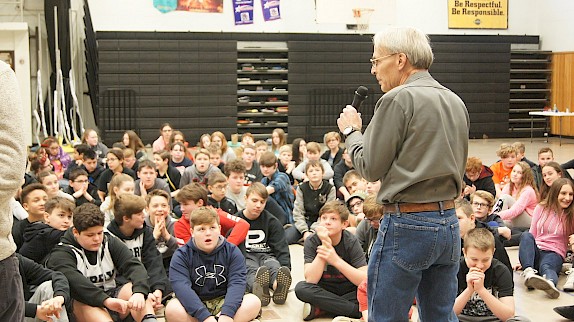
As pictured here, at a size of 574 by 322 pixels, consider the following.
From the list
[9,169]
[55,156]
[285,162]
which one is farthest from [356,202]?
[9,169]

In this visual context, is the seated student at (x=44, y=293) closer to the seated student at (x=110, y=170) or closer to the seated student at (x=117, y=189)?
the seated student at (x=117, y=189)

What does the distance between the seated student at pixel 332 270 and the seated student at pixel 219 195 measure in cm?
154

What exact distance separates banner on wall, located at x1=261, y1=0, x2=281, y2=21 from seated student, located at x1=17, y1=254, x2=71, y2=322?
533 inches

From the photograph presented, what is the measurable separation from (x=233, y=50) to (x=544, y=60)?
26.4 ft

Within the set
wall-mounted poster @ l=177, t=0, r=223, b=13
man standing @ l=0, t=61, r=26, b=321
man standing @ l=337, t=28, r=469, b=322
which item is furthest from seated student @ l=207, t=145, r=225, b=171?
Result: wall-mounted poster @ l=177, t=0, r=223, b=13

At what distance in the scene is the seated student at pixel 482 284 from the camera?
448cm

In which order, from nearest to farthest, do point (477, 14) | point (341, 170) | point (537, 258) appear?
point (537, 258) < point (341, 170) < point (477, 14)

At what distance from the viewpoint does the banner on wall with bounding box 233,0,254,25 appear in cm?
1723

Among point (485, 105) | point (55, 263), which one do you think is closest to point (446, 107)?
point (55, 263)

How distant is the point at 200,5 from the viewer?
17.0 metres

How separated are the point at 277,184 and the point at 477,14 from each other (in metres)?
12.6

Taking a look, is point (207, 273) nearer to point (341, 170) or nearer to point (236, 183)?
point (236, 183)

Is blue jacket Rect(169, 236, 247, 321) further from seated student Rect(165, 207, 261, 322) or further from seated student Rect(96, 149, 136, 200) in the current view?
seated student Rect(96, 149, 136, 200)

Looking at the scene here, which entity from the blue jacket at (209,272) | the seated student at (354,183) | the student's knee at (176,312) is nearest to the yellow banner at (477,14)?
the seated student at (354,183)
